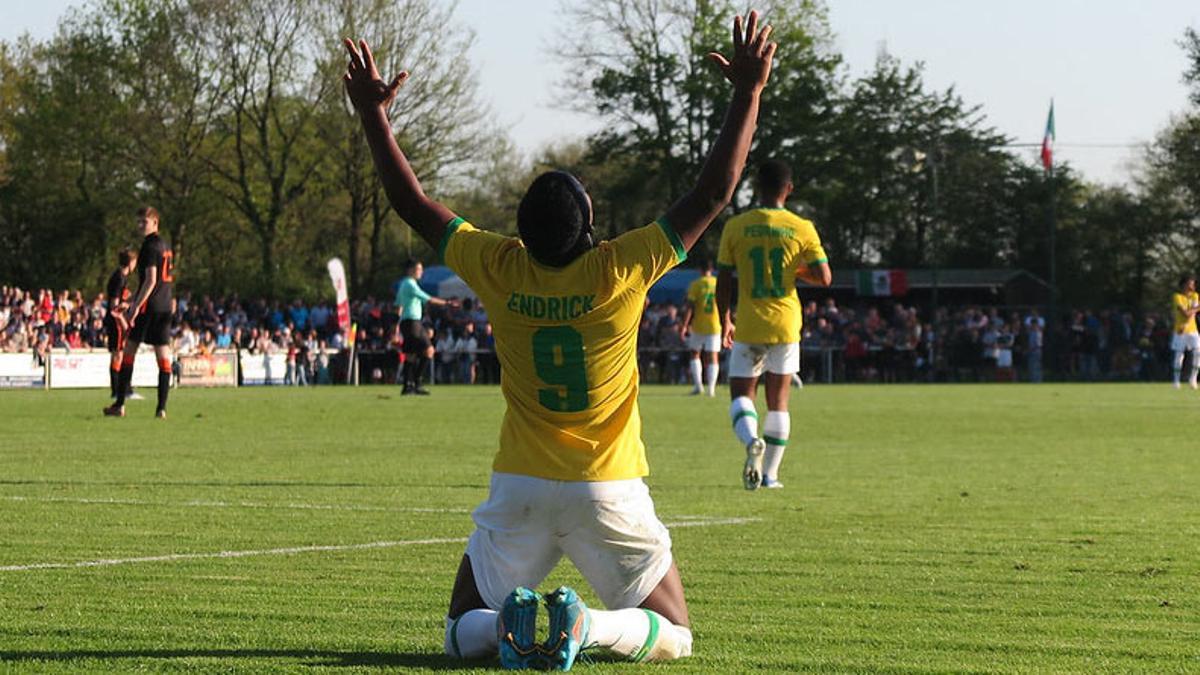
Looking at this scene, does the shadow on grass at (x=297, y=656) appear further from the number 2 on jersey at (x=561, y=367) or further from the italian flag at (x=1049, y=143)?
the italian flag at (x=1049, y=143)

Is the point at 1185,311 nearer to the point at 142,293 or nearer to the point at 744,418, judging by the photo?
the point at 142,293

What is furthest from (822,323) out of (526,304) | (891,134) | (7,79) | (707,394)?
(526,304)

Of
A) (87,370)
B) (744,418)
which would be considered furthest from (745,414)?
(87,370)

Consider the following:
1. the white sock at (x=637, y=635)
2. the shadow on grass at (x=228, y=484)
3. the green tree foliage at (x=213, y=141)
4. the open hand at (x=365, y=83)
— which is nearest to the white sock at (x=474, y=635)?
the white sock at (x=637, y=635)

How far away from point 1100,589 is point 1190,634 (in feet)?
4.22

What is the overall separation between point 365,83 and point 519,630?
1828 mm

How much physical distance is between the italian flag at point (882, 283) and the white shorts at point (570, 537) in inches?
2485

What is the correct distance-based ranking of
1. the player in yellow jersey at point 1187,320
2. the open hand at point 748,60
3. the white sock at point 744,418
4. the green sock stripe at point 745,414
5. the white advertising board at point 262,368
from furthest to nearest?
the white advertising board at point 262,368, the player in yellow jersey at point 1187,320, the green sock stripe at point 745,414, the white sock at point 744,418, the open hand at point 748,60

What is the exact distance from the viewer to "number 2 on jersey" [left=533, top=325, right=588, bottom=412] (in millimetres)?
5824

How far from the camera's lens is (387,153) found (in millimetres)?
6023

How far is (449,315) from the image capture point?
52.2 meters

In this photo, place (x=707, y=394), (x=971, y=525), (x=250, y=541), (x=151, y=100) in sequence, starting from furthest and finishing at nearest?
(x=151, y=100) < (x=707, y=394) < (x=971, y=525) < (x=250, y=541)

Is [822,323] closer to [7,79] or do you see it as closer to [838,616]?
[7,79]

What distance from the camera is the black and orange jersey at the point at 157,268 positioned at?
21.4 meters
